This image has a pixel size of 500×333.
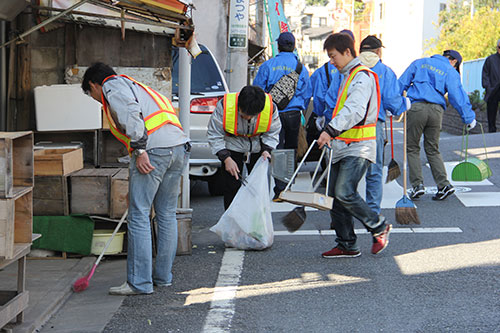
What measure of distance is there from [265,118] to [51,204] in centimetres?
207

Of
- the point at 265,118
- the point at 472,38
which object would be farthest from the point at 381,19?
the point at 265,118

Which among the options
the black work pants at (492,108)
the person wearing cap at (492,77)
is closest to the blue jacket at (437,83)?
the person wearing cap at (492,77)

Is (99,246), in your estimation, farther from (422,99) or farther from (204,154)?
Answer: (422,99)

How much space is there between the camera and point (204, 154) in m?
9.82

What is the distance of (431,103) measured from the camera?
9711mm

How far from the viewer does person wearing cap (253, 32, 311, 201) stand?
29.3 ft

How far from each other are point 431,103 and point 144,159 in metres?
5.29

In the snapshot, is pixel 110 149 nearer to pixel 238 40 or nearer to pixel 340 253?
pixel 340 253

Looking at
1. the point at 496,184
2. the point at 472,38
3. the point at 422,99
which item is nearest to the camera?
the point at 422,99

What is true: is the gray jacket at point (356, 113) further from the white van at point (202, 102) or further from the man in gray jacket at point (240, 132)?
the white van at point (202, 102)

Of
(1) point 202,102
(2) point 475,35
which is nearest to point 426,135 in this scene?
(1) point 202,102

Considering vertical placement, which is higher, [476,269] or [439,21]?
[439,21]

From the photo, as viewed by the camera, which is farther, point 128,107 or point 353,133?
point 353,133

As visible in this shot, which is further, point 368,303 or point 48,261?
point 48,261
